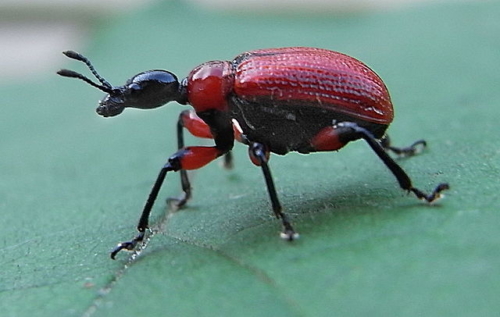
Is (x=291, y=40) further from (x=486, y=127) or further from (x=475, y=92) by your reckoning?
(x=486, y=127)

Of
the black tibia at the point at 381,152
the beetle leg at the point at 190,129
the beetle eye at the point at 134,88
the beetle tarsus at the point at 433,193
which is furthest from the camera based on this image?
the beetle leg at the point at 190,129

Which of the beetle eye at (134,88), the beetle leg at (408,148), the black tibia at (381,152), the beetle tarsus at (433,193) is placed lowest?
the beetle leg at (408,148)

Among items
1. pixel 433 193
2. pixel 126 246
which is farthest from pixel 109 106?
pixel 433 193

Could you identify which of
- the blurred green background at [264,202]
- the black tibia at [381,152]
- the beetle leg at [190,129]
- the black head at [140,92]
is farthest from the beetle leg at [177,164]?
the black tibia at [381,152]

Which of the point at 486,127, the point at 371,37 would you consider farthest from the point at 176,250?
the point at 371,37

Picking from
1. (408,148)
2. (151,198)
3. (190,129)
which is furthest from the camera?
(190,129)

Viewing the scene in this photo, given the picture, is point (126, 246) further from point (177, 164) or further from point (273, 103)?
point (273, 103)

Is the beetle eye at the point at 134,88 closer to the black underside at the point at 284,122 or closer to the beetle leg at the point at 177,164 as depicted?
the beetle leg at the point at 177,164
